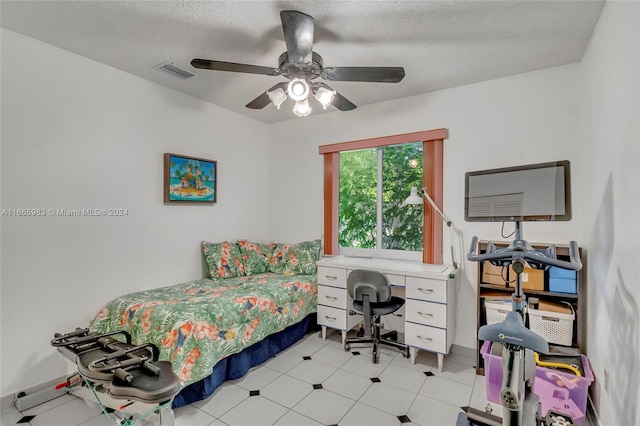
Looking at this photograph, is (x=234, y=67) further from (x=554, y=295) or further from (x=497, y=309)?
(x=554, y=295)

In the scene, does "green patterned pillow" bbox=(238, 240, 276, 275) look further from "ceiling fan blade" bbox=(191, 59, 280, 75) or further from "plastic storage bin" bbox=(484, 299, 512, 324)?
"plastic storage bin" bbox=(484, 299, 512, 324)

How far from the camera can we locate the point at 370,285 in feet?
9.10

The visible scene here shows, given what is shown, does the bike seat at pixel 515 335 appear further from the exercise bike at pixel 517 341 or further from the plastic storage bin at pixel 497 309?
the plastic storage bin at pixel 497 309

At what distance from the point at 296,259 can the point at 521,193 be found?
92.1 inches

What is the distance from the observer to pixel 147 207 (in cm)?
297

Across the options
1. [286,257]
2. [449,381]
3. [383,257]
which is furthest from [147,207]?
[449,381]

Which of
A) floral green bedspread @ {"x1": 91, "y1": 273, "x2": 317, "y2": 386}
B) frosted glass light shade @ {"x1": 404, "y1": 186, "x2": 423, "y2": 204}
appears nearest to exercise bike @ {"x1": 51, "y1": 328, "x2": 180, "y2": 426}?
floral green bedspread @ {"x1": 91, "y1": 273, "x2": 317, "y2": 386}

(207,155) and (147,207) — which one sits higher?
(207,155)

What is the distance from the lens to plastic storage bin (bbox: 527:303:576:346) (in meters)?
2.26

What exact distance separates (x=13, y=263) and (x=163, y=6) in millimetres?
1984

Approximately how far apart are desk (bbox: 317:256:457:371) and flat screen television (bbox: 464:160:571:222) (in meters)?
0.69

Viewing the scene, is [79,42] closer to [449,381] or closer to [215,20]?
[215,20]

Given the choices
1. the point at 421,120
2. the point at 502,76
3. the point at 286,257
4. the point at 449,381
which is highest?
the point at 502,76

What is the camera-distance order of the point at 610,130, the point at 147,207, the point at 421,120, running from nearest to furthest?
1. the point at 610,130
2. the point at 147,207
3. the point at 421,120
